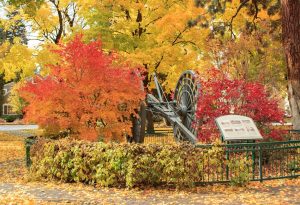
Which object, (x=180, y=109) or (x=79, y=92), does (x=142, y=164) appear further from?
(x=180, y=109)

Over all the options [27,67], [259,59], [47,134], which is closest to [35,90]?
[47,134]

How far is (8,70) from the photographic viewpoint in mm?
30078

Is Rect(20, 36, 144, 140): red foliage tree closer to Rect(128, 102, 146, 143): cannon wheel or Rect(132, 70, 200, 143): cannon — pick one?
Rect(128, 102, 146, 143): cannon wheel

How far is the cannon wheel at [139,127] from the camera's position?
61.2 feet

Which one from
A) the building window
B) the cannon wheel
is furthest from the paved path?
the building window

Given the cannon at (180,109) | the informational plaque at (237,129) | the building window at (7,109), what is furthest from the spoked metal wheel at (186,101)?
the building window at (7,109)

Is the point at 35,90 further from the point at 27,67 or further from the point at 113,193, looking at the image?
the point at 27,67

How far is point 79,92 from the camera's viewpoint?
14.7 m

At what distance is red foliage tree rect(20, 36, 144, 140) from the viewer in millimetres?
14117

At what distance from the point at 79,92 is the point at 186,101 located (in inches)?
303

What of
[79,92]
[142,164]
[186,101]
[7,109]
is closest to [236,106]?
[186,101]

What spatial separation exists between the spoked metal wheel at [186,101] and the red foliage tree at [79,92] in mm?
5465

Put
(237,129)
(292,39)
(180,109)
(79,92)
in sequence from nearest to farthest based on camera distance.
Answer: (237,129) < (292,39) < (79,92) < (180,109)

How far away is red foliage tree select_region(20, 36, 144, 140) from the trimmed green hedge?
91.2 inches
